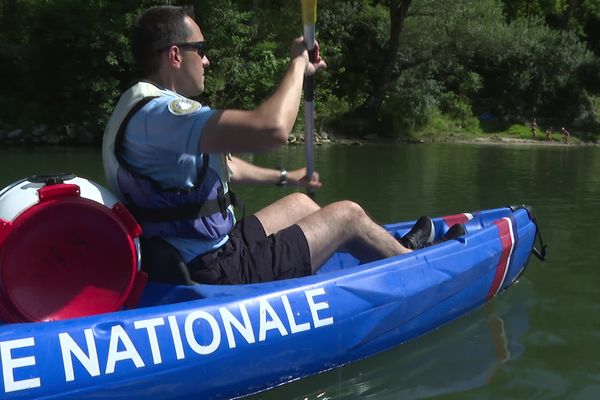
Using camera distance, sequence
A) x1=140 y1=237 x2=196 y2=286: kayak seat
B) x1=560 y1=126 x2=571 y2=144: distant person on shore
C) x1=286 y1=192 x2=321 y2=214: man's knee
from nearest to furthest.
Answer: x1=140 y1=237 x2=196 y2=286: kayak seat, x1=286 y1=192 x2=321 y2=214: man's knee, x1=560 y1=126 x2=571 y2=144: distant person on shore

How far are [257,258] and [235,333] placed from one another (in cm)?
41

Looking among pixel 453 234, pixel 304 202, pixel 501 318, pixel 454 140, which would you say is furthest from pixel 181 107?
pixel 454 140

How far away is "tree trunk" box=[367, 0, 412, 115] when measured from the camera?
2386 cm

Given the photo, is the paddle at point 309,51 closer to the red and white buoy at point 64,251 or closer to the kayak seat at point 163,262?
the kayak seat at point 163,262

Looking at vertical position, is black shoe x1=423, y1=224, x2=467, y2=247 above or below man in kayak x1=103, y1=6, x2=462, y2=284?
below

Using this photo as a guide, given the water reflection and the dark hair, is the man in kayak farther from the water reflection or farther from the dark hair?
the water reflection

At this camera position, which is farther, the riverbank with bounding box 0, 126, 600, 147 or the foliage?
the foliage

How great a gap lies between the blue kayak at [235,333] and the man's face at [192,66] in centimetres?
79

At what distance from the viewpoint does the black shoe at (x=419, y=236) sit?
12.4 ft

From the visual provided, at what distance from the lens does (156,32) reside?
2605mm

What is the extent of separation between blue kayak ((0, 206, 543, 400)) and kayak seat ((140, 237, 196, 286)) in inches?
1.7

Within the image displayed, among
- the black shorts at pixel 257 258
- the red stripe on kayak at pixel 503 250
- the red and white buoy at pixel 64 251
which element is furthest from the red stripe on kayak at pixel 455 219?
the red and white buoy at pixel 64 251

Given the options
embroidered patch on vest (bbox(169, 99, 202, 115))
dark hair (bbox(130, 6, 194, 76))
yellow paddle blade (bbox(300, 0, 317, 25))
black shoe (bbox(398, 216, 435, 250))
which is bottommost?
black shoe (bbox(398, 216, 435, 250))

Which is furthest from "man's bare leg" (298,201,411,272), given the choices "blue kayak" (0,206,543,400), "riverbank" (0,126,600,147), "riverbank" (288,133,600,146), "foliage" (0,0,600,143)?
"riverbank" (288,133,600,146)
